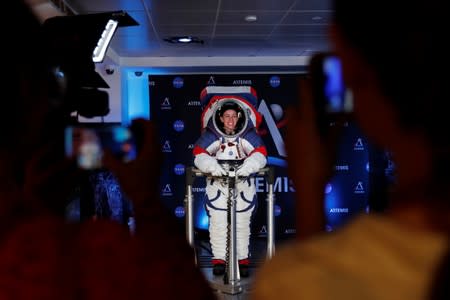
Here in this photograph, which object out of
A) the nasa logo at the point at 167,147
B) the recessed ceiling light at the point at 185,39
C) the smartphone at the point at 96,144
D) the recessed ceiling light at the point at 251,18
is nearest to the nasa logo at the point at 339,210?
the nasa logo at the point at 167,147

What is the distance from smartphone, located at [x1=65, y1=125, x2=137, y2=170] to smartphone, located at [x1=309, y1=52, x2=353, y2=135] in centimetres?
26

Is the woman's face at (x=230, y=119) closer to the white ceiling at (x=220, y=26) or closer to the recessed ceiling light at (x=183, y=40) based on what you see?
the white ceiling at (x=220, y=26)

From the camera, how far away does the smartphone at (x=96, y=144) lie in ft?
2.39

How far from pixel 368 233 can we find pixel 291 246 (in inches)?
2.9

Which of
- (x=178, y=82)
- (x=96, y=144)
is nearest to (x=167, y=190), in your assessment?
(x=178, y=82)

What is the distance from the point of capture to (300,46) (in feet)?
23.4

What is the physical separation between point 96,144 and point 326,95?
33 centimetres

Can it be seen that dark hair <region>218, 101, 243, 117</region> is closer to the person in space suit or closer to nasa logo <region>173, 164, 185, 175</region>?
the person in space suit

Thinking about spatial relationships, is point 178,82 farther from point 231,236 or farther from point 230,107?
point 231,236

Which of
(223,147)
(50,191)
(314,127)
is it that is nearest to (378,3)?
(314,127)

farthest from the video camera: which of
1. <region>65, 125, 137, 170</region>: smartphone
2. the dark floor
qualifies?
the dark floor

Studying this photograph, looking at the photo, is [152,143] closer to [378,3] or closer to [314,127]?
[314,127]

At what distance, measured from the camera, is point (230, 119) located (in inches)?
221

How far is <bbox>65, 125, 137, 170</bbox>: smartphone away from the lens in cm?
73
